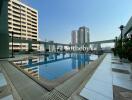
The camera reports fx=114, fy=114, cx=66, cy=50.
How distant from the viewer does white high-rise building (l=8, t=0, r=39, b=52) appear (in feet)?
140

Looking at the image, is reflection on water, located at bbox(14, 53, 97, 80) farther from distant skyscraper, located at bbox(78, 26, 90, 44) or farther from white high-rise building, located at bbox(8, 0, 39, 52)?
distant skyscraper, located at bbox(78, 26, 90, 44)

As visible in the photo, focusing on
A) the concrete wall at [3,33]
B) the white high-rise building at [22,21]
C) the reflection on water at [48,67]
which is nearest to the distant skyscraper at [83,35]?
the white high-rise building at [22,21]

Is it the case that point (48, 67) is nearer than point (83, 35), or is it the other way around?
point (48, 67)

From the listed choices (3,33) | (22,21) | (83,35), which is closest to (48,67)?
(3,33)

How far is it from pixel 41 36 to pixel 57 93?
58708mm

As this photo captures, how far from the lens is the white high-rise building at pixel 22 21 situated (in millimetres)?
42656

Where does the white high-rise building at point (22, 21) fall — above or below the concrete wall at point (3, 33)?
above

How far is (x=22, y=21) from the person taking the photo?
47.5 meters

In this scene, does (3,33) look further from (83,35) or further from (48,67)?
(83,35)

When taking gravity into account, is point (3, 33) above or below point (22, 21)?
below

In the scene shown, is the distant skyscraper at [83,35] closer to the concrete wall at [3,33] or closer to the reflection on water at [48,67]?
the reflection on water at [48,67]

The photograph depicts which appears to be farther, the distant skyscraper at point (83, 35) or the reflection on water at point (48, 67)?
the distant skyscraper at point (83, 35)

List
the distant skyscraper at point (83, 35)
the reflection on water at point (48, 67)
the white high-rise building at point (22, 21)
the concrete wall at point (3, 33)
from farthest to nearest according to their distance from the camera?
the distant skyscraper at point (83, 35)
the white high-rise building at point (22, 21)
the concrete wall at point (3, 33)
the reflection on water at point (48, 67)

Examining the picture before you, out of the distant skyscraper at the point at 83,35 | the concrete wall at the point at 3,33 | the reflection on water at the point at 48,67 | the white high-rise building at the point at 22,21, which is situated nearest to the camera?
the reflection on water at the point at 48,67
